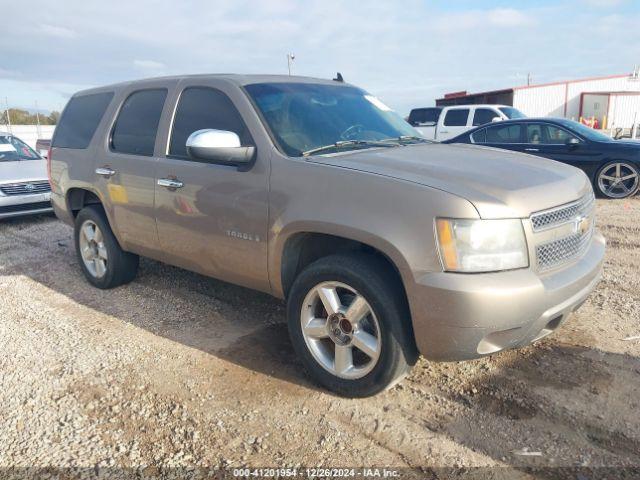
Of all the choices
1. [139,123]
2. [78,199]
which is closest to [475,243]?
[139,123]

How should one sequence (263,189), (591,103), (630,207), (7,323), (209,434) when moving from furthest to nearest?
(591,103), (630,207), (7,323), (263,189), (209,434)

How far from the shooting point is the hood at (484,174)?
2.59 metres

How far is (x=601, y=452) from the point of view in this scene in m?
2.53

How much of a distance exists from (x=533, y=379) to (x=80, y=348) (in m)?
3.07

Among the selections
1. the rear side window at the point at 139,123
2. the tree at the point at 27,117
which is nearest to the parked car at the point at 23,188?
the rear side window at the point at 139,123

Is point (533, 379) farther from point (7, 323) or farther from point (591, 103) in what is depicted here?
point (591, 103)

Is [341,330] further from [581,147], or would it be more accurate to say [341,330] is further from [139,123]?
[581,147]

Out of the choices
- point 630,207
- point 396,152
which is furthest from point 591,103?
point 396,152

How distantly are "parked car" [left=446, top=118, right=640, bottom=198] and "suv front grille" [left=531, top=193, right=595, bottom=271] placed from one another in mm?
6848

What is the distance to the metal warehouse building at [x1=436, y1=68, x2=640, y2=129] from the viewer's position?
33.2 metres

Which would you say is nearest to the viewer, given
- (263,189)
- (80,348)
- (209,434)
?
(209,434)

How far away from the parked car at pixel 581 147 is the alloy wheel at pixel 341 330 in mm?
7657

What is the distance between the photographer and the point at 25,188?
26.8 ft

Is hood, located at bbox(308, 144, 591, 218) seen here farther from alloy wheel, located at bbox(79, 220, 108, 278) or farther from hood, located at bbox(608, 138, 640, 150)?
hood, located at bbox(608, 138, 640, 150)
